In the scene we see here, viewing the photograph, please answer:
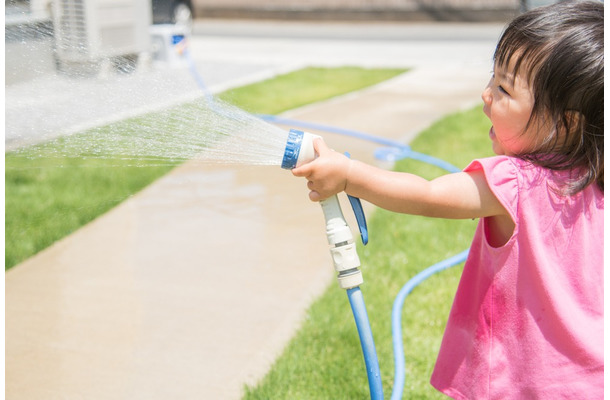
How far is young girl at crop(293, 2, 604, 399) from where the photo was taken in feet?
5.26

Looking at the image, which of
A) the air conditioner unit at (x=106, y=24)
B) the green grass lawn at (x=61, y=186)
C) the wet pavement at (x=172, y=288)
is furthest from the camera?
the air conditioner unit at (x=106, y=24)

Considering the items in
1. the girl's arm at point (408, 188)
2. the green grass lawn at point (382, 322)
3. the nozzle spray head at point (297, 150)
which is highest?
the nozzle spray head at point (297, 150)

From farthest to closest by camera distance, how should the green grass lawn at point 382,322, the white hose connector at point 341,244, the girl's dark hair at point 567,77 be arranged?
the green grass lawn at point 382,322 < the white hose connector at point 341,244 < the girl's dark hair at point 567,77

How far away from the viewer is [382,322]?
3.03m

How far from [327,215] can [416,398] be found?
43.3 inches

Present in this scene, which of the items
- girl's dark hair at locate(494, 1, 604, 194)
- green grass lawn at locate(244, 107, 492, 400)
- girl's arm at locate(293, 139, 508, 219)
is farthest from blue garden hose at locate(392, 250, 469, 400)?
girl's dark hair at locate(494, 1, 604, 194)

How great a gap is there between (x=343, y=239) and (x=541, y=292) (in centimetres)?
45

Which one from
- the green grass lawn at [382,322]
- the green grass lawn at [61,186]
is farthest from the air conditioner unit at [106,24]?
the green grass lawn at [382,322]

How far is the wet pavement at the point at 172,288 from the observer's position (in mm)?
2666

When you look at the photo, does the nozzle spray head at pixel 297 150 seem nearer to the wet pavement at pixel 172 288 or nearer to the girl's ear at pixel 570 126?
the girl's ear at pixel 570 126

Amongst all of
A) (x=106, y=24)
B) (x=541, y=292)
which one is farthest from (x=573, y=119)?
(x=106, y=24)

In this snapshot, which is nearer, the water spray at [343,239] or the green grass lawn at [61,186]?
the water spray at [343,239]

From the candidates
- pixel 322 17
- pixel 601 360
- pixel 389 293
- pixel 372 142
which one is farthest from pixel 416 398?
pixel 322 17

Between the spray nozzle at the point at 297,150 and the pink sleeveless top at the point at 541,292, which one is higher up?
the spray nozzle at the point at 297,150
